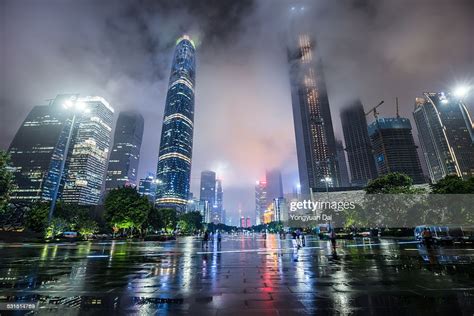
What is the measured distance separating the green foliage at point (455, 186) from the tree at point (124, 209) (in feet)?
229

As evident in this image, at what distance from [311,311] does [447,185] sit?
216ft

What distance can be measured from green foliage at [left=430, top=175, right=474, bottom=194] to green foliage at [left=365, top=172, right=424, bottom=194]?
613cm

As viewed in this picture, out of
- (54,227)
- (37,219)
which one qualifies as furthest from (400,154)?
(37,219)

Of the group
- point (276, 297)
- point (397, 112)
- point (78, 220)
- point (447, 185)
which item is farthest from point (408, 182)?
point (397, 112)

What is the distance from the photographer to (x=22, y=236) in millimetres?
49656

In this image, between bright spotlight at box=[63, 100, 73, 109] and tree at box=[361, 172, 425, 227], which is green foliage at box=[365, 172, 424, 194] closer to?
tree at box=[361, 172, 425, 227]

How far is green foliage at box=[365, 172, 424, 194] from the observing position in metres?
63.8

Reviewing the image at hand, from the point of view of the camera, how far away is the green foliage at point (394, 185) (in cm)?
6379

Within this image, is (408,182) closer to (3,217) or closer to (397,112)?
(3,217)

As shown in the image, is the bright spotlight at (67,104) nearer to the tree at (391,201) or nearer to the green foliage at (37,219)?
the green foliage at (37,219)

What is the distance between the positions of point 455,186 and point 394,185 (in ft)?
49.1

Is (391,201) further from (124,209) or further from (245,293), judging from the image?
(245,293)

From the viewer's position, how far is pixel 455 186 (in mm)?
52406

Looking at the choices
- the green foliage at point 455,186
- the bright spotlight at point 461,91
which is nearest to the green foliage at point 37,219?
the bright spotlight at point 461,91
